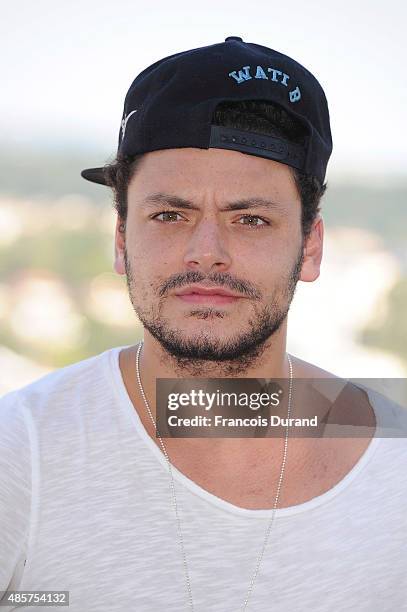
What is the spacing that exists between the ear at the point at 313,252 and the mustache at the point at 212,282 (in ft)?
1.70

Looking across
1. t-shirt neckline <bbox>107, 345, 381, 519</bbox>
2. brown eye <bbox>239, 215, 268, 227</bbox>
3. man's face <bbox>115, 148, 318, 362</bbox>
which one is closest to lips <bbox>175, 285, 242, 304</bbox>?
man's face <bbox>115, 148, 318, 362</bbox>

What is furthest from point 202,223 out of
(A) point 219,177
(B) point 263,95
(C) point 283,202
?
(B) point 263,95

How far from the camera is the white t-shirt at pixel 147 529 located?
272 cm

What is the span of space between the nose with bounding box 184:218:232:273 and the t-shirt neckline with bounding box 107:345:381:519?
59cm

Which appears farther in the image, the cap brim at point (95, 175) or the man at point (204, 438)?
the cap brim at point (95, 175)

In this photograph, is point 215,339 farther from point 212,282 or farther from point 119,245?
point 119,245

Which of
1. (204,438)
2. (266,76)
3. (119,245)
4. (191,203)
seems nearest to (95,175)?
(119,245)

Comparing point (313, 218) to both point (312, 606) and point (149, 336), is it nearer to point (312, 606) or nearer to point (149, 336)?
point (149, 336)

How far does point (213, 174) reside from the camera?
3.00 meters

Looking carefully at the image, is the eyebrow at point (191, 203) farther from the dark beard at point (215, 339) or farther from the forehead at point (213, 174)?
the dark beard at point (215, 339)

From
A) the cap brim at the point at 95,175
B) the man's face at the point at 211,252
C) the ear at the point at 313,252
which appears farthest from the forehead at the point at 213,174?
the cap brim at the point at 95,175

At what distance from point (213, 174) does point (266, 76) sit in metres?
0.48

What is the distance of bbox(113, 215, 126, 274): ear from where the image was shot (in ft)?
11.1

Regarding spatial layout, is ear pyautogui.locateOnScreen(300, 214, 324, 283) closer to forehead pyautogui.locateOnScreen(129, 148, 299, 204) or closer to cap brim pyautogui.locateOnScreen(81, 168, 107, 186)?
forehead pyautogui.locateOnScreen(129, 148, 299, 204)
